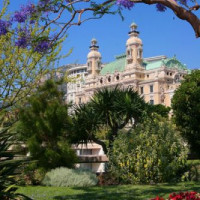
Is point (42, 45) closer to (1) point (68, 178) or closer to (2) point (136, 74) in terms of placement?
(1) point (68, 178)

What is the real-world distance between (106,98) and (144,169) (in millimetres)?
3536

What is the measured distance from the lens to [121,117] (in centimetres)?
1546

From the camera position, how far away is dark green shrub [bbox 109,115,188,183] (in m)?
13.3

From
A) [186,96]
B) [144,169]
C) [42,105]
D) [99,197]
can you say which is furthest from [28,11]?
[186,96]

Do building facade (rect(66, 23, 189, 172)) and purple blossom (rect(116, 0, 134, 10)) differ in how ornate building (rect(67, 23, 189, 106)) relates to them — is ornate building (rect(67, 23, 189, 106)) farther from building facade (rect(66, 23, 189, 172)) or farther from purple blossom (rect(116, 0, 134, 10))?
purple blossom (rect(116, 0, 134, 10))

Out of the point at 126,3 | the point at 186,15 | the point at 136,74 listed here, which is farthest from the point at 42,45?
the point at 136,74

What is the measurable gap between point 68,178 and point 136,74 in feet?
282

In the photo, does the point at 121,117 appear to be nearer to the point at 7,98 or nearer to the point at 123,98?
the point at 123,98

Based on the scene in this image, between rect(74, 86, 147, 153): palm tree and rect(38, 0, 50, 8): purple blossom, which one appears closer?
rect(38, 0, 50, 8): purple blossom

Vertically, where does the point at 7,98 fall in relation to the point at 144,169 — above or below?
above

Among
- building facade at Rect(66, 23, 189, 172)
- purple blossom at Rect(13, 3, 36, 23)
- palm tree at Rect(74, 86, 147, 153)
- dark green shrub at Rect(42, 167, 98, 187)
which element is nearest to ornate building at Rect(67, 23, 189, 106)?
building facade at Rect(66, 23, 189, 172)

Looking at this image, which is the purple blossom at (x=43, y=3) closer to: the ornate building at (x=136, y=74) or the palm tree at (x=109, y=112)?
the palm tree at (x=109, y=112)

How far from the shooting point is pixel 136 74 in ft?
320

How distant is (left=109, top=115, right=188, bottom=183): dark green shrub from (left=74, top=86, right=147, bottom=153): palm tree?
873mm
